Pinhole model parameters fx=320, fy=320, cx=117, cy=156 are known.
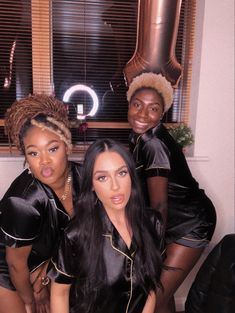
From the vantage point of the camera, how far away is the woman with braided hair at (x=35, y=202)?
1.28m

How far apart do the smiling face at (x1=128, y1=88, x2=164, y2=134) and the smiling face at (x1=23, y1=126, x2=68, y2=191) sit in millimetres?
445

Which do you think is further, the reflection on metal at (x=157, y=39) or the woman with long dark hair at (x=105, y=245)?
the reflection on metal at (x=157, y=39)

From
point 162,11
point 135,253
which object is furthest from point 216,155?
point 135,253

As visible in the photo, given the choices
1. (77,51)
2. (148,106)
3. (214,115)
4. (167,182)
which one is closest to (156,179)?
(167,182)

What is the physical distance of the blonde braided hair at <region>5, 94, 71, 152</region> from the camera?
130 centimetres

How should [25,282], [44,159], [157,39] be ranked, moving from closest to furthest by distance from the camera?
[44,159] → [25,282] → [157,39]

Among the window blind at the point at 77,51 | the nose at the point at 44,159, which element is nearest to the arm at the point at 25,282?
the nose at the point at 44,159

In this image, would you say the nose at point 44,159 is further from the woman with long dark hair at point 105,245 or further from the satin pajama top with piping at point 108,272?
the satin pajama top with piping at point 108,272

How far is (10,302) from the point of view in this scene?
56.9 inches

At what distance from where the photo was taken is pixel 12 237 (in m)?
1.28

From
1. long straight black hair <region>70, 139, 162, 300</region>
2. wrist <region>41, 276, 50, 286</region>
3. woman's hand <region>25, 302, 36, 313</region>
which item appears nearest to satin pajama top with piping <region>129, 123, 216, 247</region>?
long straight black hair <region>70, 139, 162, 300</region>

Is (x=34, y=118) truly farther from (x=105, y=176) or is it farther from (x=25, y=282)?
(x=25, y=282)

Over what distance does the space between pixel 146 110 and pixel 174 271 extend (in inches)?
32.4

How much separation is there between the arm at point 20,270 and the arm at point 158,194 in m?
0.58
